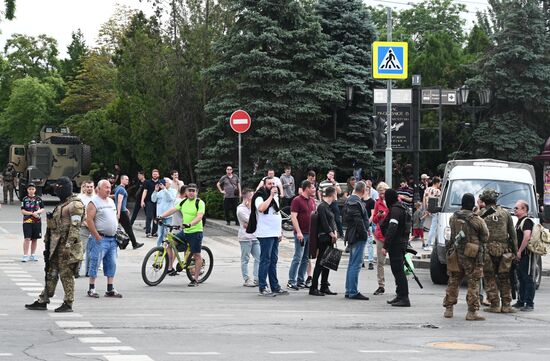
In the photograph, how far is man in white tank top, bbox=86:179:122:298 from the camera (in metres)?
17.7

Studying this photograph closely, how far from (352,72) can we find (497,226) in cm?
3001

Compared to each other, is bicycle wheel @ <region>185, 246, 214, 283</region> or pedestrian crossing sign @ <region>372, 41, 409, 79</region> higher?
pedestrian crossing sign @ <region>372, 41, 409, 79</region>

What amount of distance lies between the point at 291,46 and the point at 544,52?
44.0 ft

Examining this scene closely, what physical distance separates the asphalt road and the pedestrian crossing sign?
832cm

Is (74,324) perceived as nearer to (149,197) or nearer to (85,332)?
(85,332)

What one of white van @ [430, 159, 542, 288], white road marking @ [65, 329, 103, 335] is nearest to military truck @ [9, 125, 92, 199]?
white van @ [430, 159, 542, 288]

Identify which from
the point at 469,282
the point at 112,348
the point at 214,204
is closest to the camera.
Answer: the point at 112,348

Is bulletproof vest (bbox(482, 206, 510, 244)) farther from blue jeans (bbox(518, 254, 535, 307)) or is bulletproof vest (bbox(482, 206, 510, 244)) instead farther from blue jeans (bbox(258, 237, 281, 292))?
blue jeans (bbox(258, 237, 281, 292))

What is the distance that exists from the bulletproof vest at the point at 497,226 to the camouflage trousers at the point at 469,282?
2.85 feet

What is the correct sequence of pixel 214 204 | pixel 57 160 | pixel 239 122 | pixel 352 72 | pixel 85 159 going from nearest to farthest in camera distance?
pixel 239 122 → pixel 214 204 → pixel 352 72 → pixel 57 160 → pixel 85 159

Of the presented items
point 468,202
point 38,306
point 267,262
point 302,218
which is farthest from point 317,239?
point 38,306

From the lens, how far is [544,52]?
5022 centimetres

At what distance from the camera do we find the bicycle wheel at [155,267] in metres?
19.6

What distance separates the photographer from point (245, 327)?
46.7 feet
